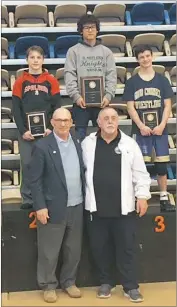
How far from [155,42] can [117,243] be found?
2.81m

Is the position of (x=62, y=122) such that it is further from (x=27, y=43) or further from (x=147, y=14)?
(x=147, y=14)

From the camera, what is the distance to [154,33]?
18.6 ft

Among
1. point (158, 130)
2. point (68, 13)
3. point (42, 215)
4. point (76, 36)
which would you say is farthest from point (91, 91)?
point (68, 13)

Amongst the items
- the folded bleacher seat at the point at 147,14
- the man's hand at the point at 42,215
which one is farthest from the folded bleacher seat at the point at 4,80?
the man's hand at the point at 42,215

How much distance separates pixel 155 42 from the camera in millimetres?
5734

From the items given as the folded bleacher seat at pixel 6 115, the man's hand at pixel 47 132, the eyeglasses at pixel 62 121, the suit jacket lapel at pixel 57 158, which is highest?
the folded bleacher seat at pixel 6 115

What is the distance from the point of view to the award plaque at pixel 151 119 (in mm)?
4035

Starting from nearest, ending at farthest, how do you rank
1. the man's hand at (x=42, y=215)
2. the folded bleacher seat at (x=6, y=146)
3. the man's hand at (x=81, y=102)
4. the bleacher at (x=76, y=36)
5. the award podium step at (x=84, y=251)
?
the man's hand at (x=42, y=215) < the award podium step at (x=84, y=251) < the man's hand at (x=81, y=102) < the folded bleacher seat at (x=6, y=146) < the bleacher at (x=76, y=36)

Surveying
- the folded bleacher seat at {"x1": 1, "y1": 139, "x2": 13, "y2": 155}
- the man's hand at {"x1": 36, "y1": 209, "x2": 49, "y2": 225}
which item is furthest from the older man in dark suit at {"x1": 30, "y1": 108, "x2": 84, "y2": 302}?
the folded bleacher seat at {"x1": 1, "y1": 139, "x2": 13, "y2": 155}

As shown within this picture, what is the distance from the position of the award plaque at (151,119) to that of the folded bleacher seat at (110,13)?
209 cm

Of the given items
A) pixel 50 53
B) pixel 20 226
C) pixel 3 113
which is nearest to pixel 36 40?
pixel 50 53

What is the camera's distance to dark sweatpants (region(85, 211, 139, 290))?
3631 millimetres

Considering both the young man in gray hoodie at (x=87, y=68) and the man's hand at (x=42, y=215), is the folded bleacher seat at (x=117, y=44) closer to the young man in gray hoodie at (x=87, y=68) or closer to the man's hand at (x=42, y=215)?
the young man in gray hoodie at (x=87, y=68)

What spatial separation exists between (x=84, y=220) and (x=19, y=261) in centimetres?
57
